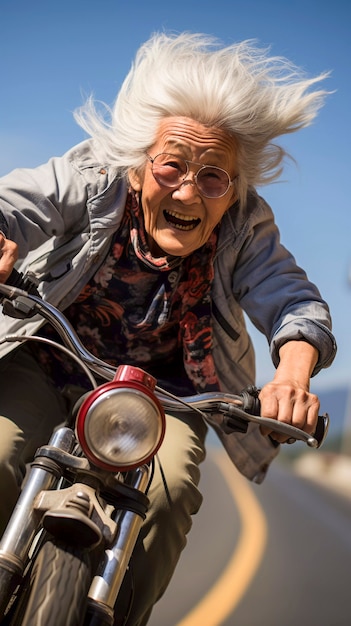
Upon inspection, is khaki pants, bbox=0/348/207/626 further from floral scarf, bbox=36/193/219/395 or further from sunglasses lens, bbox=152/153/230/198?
sunglasses lens, bbox=152/153/230/198

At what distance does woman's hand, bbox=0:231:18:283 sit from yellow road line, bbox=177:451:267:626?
300 centimetres

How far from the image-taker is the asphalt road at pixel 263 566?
5.37 meters

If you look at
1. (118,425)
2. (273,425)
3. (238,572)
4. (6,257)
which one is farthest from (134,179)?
(238,572)

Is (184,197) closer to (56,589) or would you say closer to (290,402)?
(290,402)

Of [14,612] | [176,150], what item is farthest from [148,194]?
[14,612]

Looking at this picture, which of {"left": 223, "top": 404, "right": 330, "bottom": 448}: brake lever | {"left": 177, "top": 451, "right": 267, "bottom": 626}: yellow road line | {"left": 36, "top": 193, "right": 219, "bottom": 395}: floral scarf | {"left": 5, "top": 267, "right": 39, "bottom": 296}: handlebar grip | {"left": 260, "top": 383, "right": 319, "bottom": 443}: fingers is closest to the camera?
{"left": 223, "top": 404, "right": 330, "bottom": 448}: brake lever

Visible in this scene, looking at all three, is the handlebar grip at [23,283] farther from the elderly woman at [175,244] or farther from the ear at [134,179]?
the ear at [134,179]

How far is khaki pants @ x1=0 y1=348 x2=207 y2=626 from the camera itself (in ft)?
9.00

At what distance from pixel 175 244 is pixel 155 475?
822mm

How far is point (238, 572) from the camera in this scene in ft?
22.1

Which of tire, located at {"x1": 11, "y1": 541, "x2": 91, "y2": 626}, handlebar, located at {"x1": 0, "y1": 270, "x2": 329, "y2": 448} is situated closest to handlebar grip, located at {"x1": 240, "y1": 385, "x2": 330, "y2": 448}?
handlebar, located at {"x1": 0, "y1": 270, "x2": 329, "y2": 448}

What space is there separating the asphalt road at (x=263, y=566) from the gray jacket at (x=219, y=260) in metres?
2.03

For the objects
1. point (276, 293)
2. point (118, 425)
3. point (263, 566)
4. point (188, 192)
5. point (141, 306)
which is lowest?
point (118, 425)

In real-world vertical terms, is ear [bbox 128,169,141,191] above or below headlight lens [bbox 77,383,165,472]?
above
